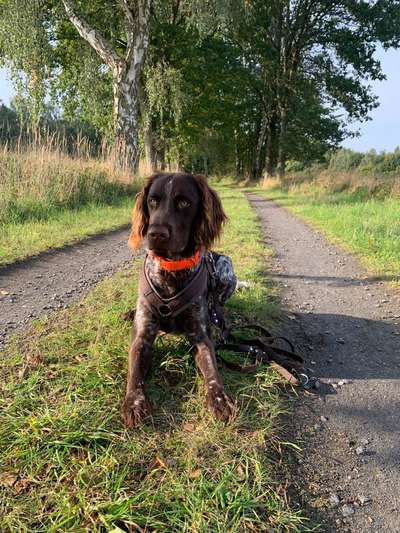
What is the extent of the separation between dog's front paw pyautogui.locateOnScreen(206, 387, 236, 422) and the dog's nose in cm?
87

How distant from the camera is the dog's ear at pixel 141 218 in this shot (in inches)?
109

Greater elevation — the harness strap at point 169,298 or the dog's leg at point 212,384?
the harness strap at point 169,298

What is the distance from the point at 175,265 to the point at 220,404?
90 cm

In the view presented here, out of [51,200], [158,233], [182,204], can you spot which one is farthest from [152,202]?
[51,200]

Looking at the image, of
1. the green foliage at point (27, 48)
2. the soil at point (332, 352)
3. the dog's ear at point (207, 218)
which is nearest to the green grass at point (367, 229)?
the soil at point (332, 352)

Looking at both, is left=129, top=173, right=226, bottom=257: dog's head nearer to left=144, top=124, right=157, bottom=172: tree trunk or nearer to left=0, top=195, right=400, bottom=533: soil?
left=0, top=195, right=400, bottom=533: soil

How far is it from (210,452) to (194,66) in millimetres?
20064

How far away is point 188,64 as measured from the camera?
1892 cm

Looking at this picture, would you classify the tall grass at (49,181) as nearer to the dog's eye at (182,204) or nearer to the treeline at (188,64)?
the treeline at (188,64)

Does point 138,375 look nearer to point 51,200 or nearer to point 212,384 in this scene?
point 212,384

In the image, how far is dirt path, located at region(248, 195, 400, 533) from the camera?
1672mm

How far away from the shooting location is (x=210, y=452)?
1791 millimetres

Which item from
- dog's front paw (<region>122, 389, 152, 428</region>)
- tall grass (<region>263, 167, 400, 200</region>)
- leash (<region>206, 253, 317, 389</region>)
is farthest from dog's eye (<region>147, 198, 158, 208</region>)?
tall grass (<region>263, 167, 400, 200</region>)

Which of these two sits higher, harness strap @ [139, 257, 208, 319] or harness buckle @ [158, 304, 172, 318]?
harness strap @ [139, 257, 208, 319]
